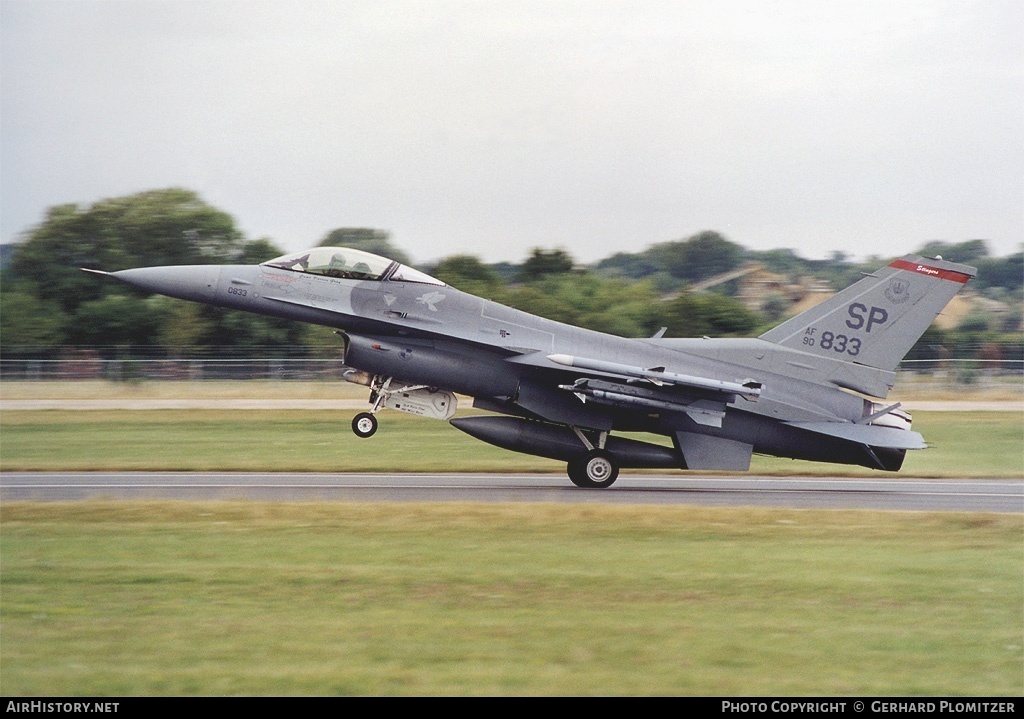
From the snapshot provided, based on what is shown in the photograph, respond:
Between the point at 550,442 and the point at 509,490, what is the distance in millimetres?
1020

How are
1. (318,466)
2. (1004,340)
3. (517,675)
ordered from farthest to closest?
(1004,340) < (318,466) < (517,675)

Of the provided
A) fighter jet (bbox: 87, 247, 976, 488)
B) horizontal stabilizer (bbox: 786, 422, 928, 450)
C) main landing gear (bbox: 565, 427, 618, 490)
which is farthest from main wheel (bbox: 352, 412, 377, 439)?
horizontal stabilizer (bbox: 786, 422, 928, 450)

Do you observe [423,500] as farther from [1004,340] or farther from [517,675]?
[1004,340]

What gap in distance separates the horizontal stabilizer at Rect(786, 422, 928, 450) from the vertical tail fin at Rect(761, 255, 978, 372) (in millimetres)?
1061

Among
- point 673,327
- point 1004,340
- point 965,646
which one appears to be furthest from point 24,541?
point 1004,340

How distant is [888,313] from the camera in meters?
17.0

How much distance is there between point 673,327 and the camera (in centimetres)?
3706

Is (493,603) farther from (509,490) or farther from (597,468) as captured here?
(597,468)

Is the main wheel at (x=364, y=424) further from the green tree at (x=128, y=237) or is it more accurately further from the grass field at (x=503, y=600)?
the green tree at (x=128, y=237)

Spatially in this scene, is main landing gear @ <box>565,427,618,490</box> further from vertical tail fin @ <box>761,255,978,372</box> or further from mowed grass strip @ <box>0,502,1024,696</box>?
vertical tail fin @ <box>761,255,978,372</box>

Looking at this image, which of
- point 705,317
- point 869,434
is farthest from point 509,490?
point 705,317

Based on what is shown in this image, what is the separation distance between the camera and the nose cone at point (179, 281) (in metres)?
16.0

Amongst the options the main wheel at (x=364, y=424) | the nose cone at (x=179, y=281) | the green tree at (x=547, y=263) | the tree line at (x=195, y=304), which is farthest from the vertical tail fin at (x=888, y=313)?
the green tree at (x=547, y=263)

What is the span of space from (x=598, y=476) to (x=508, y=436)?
5.65 ft
